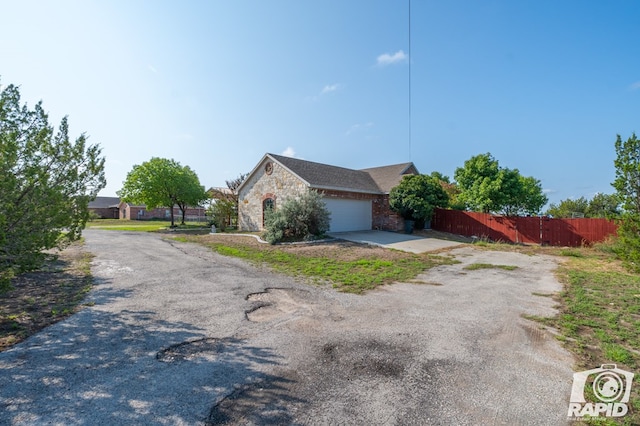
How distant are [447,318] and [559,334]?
1604 mm

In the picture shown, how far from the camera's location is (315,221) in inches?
623

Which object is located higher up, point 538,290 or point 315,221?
point 315,221

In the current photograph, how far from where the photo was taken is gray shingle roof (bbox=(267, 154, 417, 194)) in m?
18.7

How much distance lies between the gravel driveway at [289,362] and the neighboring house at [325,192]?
472 inches

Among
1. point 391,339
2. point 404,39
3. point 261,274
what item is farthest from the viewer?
point 404,39

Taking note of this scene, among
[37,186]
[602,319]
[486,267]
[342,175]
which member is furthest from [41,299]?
[342,175]

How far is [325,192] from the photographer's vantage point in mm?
18219

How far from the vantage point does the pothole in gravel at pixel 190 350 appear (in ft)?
12.3

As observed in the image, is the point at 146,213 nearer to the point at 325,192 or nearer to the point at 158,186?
the point at 158,186

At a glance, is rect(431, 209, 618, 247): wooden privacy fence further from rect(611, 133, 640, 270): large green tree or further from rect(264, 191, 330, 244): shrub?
rect(264, 191, 330, 244): shrub

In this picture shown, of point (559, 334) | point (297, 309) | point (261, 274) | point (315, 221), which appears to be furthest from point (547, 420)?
point (315, 221)

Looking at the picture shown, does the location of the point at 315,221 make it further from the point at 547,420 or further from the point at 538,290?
the point at 547,420

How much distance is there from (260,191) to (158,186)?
500 inches

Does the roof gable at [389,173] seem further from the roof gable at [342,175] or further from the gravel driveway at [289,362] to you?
the gravel driveway at [289,362]
